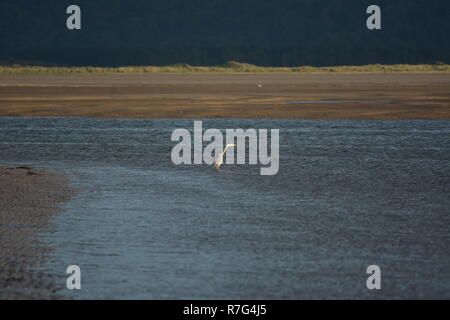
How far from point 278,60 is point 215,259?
110 meters

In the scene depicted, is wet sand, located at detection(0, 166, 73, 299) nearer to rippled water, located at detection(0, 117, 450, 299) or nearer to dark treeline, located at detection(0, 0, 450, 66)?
rippled water, located at detection(0, 117, 450, 299)

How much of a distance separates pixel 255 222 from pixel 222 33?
400ft

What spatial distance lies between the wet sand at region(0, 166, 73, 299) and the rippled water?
0.84ft

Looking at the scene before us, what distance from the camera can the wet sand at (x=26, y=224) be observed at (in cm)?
940

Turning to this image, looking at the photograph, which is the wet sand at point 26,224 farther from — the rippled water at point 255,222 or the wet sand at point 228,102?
the wet sand at point 228,102

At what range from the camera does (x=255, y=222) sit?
1280cm

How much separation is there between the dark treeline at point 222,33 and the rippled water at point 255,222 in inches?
3806

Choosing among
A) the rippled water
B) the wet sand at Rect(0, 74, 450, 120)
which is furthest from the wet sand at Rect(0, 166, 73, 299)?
the wet sand at Rect(0, 74, 450, 120)

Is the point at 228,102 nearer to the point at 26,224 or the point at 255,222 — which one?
the point at 255,222

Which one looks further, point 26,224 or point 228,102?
point 228,102

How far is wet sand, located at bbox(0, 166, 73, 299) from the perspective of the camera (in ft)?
30.8

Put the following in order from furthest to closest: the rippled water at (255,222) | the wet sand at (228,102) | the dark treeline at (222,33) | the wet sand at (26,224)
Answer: the dark treeline at (222,33)
the wet sand at (228,102)
the rippled water at (255,222)
the wet sand at (26,224)

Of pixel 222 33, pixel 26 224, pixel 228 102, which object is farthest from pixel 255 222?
pixel 222 33

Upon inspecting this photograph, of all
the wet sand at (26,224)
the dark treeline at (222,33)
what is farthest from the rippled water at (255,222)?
the dark treeline at (222,33)
